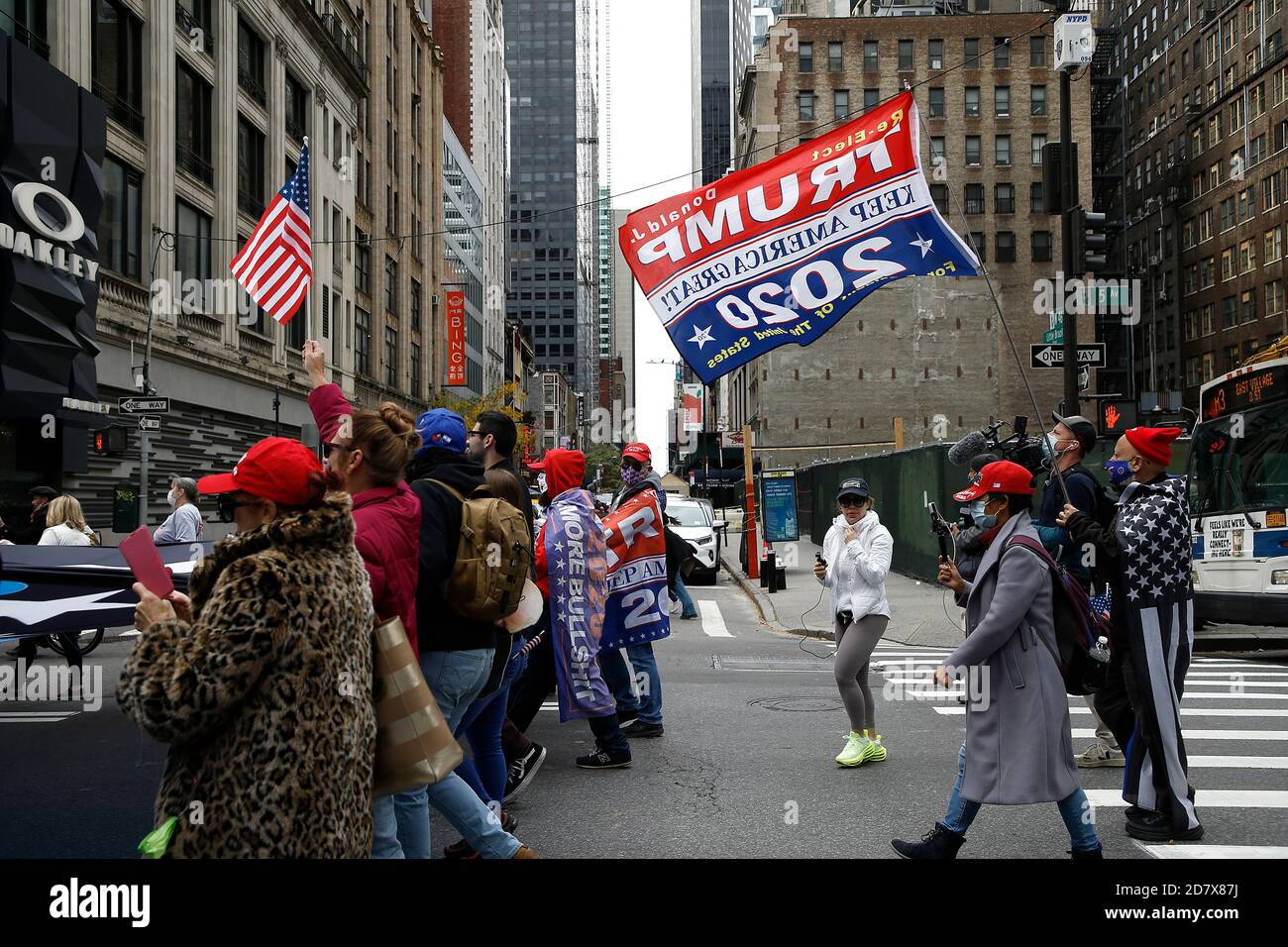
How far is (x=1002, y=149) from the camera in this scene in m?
73.9

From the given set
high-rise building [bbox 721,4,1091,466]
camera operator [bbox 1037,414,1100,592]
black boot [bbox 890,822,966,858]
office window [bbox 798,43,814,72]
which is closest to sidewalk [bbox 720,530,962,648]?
camera operator [bbox 1037,414,1100,592]

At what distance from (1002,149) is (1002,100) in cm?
318

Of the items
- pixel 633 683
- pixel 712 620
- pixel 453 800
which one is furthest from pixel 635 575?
pixel 712 620

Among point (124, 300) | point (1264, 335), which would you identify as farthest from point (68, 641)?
point (1264, 335)

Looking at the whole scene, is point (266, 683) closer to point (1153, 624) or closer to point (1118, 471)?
point (1153, 624)

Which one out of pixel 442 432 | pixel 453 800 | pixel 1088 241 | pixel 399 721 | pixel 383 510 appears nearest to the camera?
pixel 399 721

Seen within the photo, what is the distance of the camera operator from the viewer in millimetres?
6590

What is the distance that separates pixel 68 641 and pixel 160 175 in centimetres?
1865

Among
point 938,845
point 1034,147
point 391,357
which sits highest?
point 1034,147

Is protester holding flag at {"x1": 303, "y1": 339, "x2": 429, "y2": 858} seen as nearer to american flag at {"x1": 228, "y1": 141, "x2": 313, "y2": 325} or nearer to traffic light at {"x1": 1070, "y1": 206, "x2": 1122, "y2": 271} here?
traffic light at {"x1": 1070, "y1": 206, "x2": 1122, "y2": 271}

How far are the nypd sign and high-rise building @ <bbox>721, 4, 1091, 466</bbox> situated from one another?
56.7 meters

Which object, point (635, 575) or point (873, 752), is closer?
point (873, 752)

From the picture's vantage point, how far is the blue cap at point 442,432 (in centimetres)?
488

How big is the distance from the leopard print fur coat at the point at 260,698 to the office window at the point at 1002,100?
78327 mm
